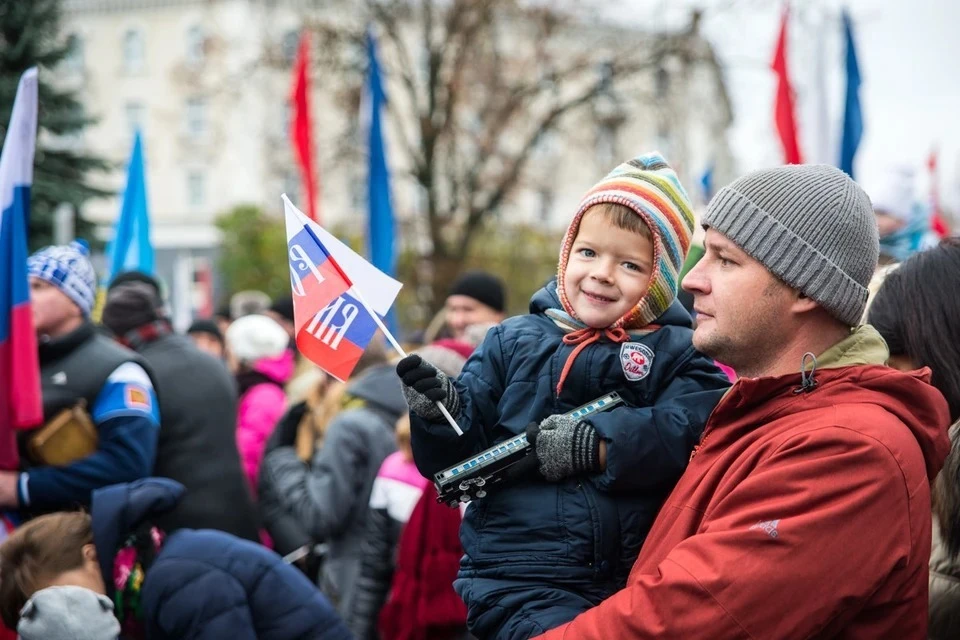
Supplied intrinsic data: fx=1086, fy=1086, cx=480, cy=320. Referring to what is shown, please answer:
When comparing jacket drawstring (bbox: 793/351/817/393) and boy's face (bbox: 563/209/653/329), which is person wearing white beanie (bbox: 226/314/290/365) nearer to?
boy's face (bbox: 563/209/653/329)

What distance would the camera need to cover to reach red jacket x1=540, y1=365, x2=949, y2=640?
2.02 meters

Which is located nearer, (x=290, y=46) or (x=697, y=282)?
(x=697, y=282)

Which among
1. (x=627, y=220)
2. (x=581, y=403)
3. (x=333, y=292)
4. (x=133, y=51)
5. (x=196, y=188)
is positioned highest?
(x=133, y=51)

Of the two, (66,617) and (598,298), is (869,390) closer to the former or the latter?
(598,298)

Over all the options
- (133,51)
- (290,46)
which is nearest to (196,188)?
(133,51)

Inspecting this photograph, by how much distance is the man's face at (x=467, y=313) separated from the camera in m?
6.40

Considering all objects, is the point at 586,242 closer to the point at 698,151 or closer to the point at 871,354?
the point at 871,354

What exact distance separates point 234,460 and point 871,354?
3.79 meters

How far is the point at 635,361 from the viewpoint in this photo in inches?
107

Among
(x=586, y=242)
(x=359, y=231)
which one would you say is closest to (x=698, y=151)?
(x=359, y=231)

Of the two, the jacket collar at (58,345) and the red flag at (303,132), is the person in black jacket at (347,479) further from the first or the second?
the red flag at (303,132)

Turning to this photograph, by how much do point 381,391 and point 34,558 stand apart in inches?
92.0

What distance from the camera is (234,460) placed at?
5.46m

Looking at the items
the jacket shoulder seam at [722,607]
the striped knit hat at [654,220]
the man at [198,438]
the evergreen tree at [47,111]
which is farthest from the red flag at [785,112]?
the evergreen tree at [47,111]
